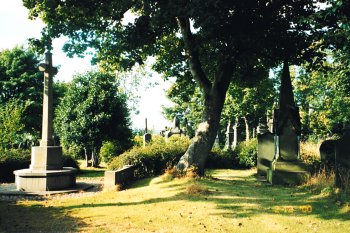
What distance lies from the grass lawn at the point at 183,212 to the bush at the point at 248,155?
30.1ft

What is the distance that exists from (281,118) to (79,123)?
51.1 feet

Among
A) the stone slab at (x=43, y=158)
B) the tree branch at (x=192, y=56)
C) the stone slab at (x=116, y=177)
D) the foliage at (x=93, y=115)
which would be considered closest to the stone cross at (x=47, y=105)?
the stone slab at (x=43, y=158)

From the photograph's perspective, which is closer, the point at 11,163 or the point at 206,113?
the point at 206,113

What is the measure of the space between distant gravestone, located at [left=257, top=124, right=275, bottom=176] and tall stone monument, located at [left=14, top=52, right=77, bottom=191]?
9.04 m

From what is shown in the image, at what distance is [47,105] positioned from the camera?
46.3 ft

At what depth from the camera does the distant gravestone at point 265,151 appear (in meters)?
17.2

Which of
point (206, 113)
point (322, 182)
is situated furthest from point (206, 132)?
point (322, 182)

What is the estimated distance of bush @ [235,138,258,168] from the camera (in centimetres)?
2126

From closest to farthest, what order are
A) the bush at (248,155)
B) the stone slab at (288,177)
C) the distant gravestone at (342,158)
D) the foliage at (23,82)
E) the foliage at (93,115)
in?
1. the distant gravestone at (342,158)
2. the stone slab at (288,177)
3. the bush at (248,155)
4. the foliage at (93,115)
5. the foliage at (23,82)

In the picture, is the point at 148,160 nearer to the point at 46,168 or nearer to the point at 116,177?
the point at 116,177

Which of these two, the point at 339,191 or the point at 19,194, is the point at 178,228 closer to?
the point at 339,191

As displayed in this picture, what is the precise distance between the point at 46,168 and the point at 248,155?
41.1 ft

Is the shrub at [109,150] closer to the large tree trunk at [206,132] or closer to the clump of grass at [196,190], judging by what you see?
the large tree trunk at [206,132]

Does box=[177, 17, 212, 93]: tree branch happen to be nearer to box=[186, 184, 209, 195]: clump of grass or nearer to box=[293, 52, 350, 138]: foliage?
box=[293, 52, 350, 138]: foliage
